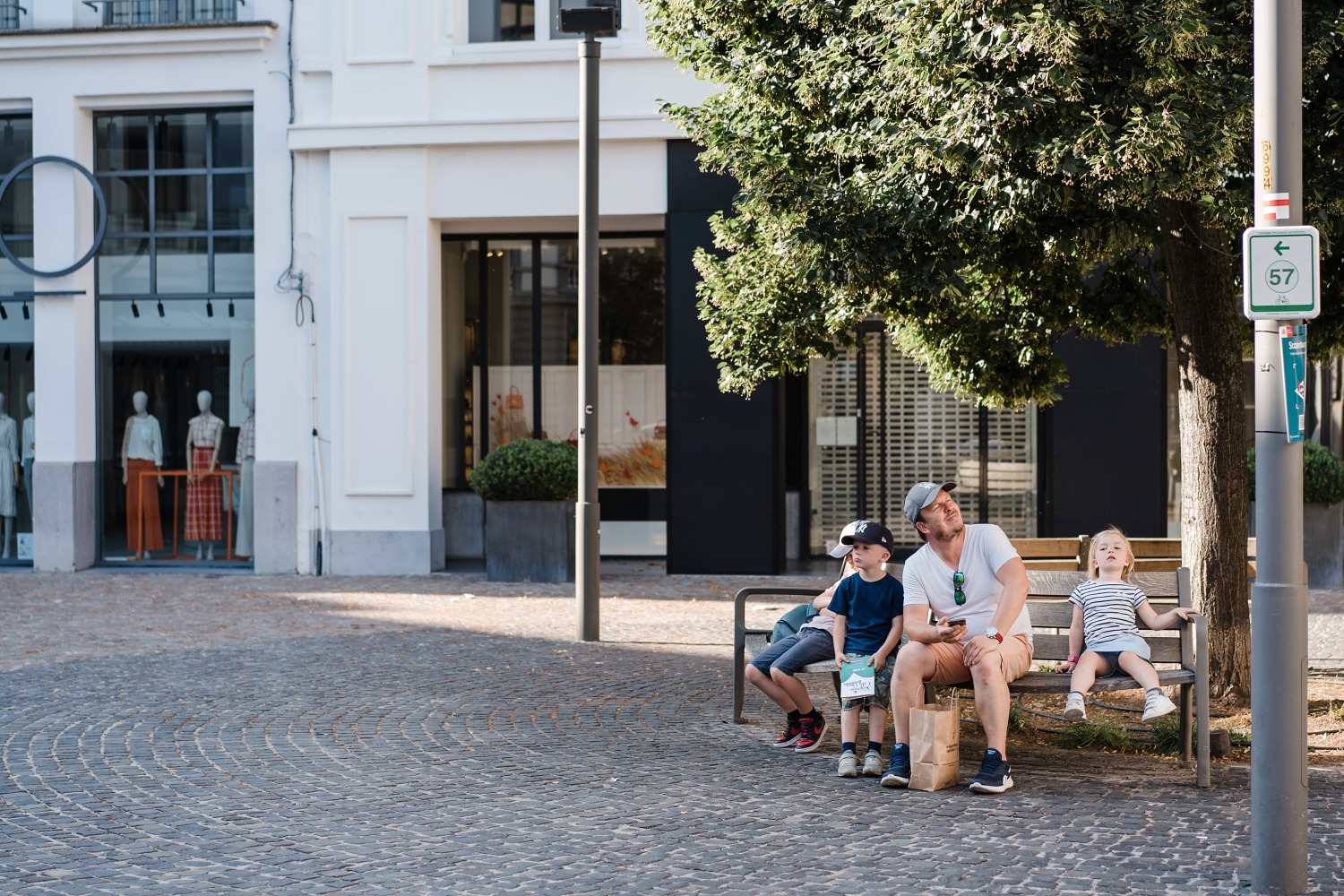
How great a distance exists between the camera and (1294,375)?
15.6 ft

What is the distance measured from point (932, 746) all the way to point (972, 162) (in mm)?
2599

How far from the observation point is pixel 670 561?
51.0 feet

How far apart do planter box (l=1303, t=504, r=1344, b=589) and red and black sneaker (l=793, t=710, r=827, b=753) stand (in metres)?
8.65

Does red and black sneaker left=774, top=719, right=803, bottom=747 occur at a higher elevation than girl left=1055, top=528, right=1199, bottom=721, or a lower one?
lower

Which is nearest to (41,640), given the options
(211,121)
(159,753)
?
(159,753)

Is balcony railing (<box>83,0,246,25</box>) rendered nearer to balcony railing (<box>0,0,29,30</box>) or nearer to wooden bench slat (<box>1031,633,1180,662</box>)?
balcony railing (<box>0,0,29,30</box>)

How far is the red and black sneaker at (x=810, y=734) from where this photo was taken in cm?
719

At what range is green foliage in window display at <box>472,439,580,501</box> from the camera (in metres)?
14.5

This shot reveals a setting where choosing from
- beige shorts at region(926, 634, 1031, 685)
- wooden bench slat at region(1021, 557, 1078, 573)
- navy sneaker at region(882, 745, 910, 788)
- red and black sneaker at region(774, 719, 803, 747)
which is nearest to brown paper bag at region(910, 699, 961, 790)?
navy sneaker at region(882, 745, 910, 788)

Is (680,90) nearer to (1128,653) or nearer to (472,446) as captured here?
(472,446)

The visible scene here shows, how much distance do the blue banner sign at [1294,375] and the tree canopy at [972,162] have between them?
1.63m

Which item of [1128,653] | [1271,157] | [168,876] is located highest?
[1271,157]

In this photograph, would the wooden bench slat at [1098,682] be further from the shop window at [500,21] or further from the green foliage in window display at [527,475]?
the shop window at [500,21]

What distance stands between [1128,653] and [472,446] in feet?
37.5
